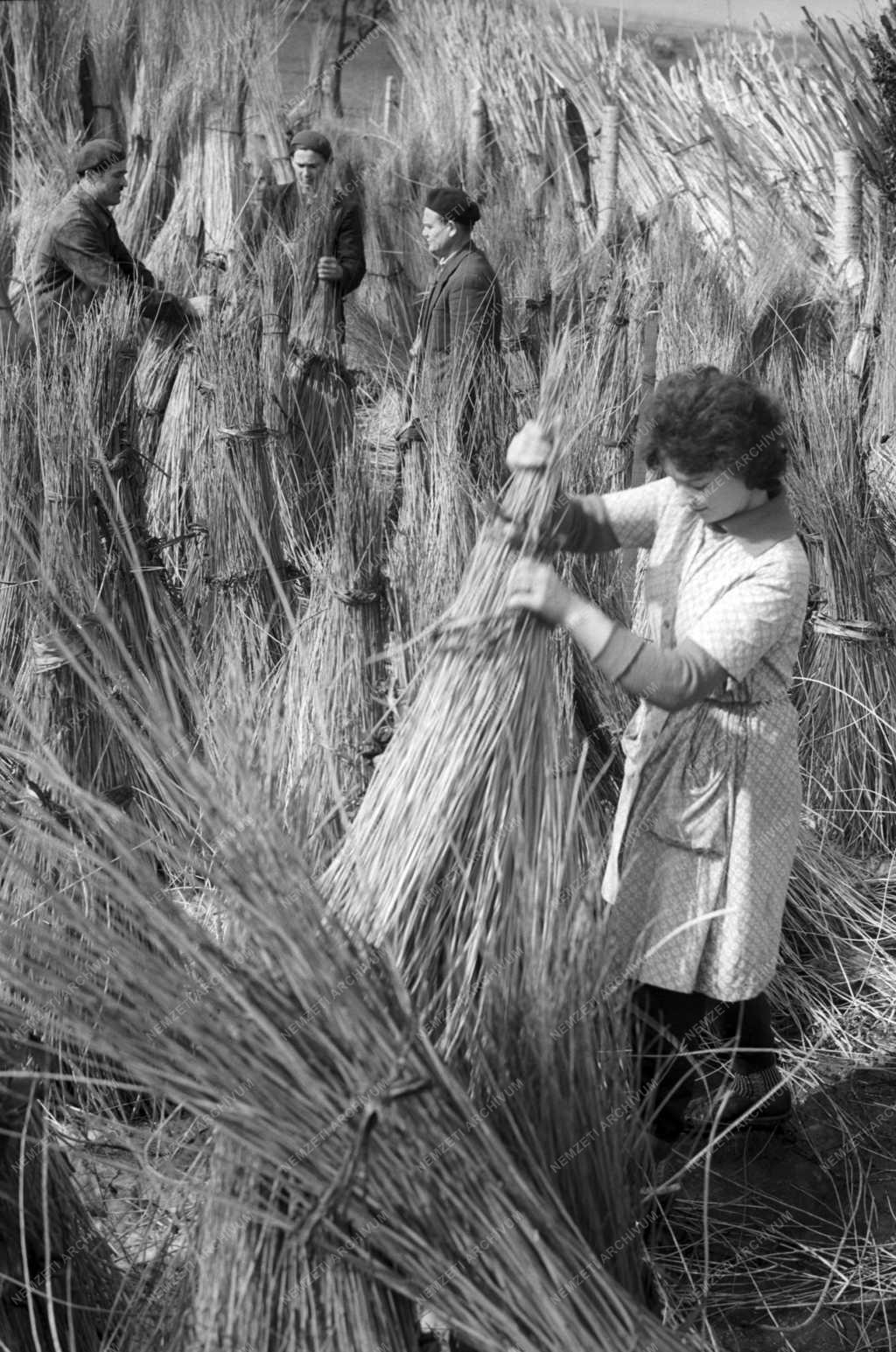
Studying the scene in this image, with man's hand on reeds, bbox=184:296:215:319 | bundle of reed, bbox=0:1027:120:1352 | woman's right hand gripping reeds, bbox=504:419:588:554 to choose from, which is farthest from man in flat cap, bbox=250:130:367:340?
bundle of reed, bbox=0:1027:120:1352

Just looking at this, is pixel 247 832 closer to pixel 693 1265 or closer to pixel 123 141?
pixel 693 1265

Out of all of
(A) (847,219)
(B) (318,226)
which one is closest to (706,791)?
(A) (847,219)

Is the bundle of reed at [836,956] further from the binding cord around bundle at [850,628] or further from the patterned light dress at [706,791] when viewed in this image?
the patterned light dress at [706,791]

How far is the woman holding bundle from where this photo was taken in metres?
1.84

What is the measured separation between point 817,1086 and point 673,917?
0.76 meters

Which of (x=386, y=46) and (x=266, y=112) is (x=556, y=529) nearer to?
(x=266, y=112)

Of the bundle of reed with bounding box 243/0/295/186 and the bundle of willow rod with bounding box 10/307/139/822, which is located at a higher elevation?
the bundle of reed with bounding box 243/0/295/186

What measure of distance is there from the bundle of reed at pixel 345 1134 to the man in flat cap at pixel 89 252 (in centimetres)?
283

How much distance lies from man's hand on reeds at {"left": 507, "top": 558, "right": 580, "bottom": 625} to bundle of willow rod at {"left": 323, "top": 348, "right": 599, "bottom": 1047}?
21mm

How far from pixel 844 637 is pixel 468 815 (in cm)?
193

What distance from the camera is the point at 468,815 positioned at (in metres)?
1.64

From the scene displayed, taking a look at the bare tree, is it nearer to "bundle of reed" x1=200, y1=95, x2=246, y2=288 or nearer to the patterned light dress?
"bundle of reed" x1=200, y1=95, x2=246, y2=288

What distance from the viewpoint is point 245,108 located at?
265 inches

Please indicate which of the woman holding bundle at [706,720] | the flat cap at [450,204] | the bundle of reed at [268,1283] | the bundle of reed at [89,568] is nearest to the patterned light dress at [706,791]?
the woman holding bundle at [706,720]
